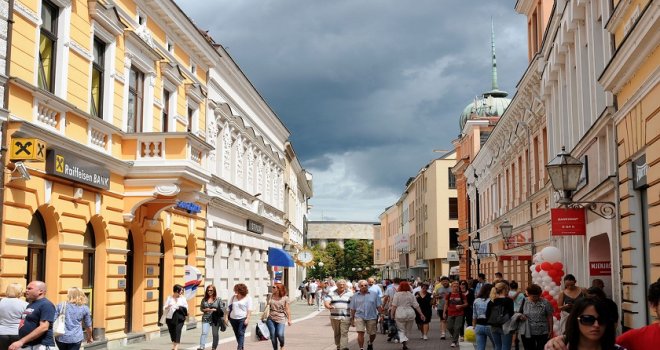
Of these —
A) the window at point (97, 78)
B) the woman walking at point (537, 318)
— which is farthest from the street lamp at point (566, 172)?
the window at point (97, 78)

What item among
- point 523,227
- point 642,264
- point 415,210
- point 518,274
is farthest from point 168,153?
point 415,210

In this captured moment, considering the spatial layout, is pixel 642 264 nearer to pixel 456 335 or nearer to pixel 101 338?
pixel 456 335

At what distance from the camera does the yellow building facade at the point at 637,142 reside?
1055 cm

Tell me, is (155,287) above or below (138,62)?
below

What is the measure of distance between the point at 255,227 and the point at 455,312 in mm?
15981

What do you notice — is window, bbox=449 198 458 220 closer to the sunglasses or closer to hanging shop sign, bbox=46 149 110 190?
hanging shop sign, bbox=46 149 110 190

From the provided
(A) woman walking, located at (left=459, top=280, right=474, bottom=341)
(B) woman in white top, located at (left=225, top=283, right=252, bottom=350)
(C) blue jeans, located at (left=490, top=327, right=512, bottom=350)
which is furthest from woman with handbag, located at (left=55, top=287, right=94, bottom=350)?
(A) woman walking, located at (left=459, top=280, right=474, bottom=341)

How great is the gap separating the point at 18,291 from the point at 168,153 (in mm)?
8970

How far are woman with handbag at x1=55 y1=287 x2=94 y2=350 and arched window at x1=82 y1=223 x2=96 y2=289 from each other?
645 cm

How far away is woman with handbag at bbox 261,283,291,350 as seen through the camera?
53.9 ft

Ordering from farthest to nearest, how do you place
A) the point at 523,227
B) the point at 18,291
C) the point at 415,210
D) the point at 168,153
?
the point at 415,210 < the point at 523,227 < the point at 168,153 < the point at 18,291

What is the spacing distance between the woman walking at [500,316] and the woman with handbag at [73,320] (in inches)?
255

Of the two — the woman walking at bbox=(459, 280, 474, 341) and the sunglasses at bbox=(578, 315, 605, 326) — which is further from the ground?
the sunglasses at bbox=(578, 315, 605, 326)

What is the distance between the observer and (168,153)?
18812mm
